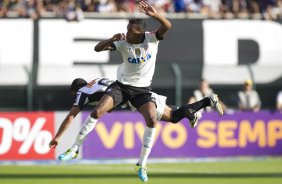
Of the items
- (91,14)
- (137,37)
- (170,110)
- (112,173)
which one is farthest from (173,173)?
(91,14)

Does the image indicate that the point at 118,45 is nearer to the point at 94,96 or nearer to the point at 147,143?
the point at 94,96

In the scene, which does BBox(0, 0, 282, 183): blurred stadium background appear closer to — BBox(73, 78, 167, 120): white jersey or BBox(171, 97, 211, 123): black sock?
BBox(171, 97, 211, 123): black sock

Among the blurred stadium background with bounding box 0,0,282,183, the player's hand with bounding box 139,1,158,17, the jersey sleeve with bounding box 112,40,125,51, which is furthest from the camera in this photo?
the blurred stadium background with bounding box 0,0,282,183

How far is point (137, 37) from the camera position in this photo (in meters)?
13.6

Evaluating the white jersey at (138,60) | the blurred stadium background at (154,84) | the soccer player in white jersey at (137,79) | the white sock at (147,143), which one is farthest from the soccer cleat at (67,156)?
the blurred stadium background at (154,84)

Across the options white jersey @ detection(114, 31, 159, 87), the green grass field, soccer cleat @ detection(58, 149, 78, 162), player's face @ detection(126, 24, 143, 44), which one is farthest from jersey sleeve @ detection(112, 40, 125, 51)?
the green grass field

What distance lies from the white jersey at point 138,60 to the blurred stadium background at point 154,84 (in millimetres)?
2689

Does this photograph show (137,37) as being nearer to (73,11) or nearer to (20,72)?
Answer: (20,72)

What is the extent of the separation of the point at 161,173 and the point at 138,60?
4.29 metres

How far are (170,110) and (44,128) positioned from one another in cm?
657

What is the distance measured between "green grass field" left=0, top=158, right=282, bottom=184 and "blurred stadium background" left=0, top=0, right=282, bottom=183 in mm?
24

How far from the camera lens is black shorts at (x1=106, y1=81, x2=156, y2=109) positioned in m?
13.8

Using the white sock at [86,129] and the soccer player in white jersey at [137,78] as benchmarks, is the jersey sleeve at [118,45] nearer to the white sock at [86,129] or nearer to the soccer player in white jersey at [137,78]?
the soccer player in white jersey at [137,78]

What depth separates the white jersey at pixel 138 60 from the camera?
13.7 meters
